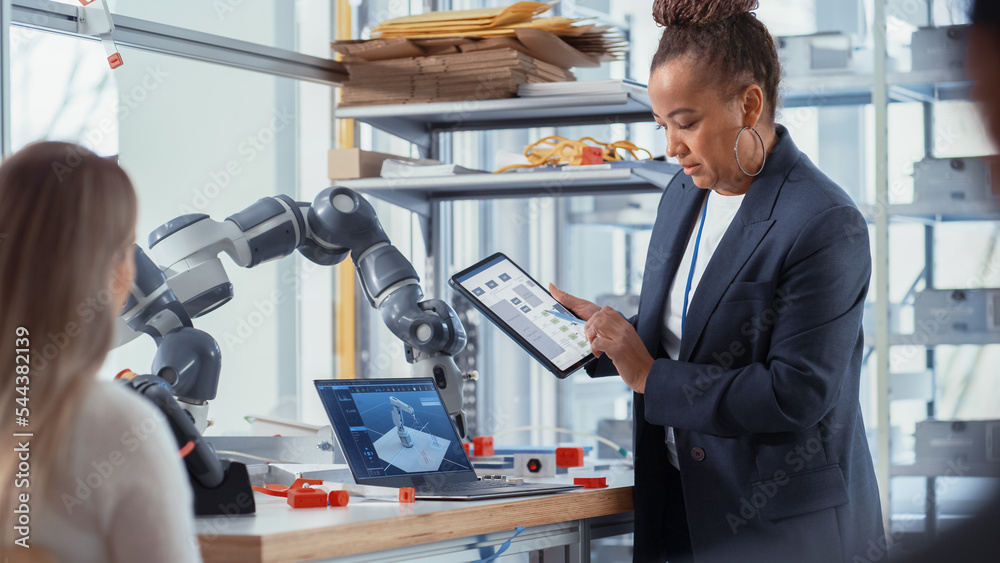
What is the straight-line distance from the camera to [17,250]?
95cm

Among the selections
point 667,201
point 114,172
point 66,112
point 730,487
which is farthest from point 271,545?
point 66,112

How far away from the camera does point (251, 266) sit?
1804 millimetres

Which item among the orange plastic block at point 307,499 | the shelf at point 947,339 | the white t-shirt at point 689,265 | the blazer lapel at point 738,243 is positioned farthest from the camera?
the shelf at point 947,339

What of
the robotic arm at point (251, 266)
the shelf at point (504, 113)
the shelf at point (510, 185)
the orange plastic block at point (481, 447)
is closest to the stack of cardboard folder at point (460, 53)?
the shelf at point (504, 113)

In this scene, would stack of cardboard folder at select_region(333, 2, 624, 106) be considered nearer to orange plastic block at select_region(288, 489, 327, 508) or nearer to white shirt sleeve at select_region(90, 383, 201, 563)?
orange plastic block at select_region(288, 489, 327, 508)

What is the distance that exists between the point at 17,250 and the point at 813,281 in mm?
995

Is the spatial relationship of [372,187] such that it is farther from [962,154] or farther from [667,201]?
[962,154]

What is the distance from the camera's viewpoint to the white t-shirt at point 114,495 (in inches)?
35.8

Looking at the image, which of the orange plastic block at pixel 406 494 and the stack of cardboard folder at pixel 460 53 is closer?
the orange plastic block at pixel 406 494

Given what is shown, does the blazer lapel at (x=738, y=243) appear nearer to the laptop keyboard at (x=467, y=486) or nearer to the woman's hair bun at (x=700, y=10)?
the woman's hair bun at (x=700, y=10)

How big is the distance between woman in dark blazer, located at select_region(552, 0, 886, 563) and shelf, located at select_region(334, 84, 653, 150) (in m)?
0.61

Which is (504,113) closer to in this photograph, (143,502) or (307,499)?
(307,499)

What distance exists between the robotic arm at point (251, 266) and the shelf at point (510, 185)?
0.38m

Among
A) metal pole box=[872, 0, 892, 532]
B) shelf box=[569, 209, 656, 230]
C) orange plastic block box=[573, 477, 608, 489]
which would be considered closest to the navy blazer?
orange plastic block box=[573, 477, 608, 489]
